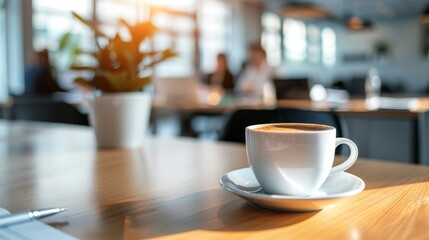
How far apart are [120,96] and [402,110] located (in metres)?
1.65

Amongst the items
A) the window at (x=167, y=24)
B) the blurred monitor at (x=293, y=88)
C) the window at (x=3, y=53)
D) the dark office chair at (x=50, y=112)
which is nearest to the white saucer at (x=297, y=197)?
the dark office chair at (x=50, y=112)

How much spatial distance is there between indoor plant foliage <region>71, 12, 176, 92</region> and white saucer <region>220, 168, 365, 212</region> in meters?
0.56

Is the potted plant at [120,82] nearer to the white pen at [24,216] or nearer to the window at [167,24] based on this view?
the white pen at [24,216]

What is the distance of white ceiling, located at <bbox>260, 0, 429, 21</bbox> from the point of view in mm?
10328

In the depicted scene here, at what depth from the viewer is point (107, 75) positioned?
3.59ft

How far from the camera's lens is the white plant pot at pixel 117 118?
1103mm

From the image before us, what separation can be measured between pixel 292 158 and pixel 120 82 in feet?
2.28

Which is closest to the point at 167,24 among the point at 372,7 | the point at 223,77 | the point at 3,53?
the point at 223,77

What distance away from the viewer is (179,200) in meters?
0.61

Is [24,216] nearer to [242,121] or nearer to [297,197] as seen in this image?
[297,197]

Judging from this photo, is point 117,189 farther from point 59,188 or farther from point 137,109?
point 137,109

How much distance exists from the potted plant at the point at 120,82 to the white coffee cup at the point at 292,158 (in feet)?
2.02

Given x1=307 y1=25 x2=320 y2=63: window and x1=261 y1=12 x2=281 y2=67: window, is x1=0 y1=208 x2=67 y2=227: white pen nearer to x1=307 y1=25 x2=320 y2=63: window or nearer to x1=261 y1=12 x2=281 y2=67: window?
x1=261 y1=12 x2=281 y2=67: window

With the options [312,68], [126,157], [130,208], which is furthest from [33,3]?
[312,68]
